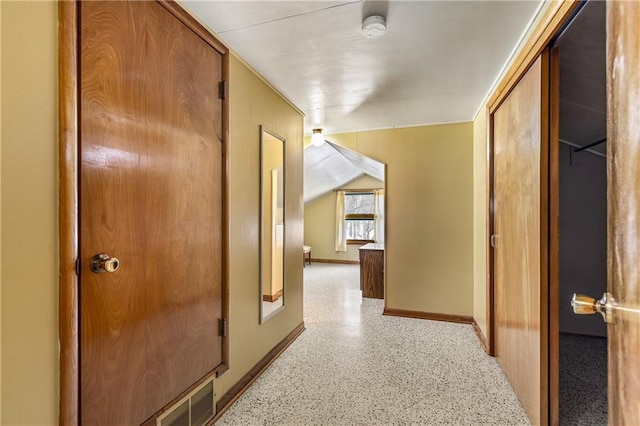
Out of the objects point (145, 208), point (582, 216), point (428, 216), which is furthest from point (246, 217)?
point (582, 216)

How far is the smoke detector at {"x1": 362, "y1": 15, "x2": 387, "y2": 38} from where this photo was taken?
Result: 1.43m

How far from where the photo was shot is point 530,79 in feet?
5.24

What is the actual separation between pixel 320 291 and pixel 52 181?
3.91m

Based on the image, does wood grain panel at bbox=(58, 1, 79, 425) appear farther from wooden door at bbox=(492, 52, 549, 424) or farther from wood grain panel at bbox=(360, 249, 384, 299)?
wood grain panel at bbox=(360, 249, 384, 299)

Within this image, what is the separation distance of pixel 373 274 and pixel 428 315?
106cm

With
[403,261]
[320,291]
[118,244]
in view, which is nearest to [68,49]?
[118,244]

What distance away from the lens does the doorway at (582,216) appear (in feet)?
5.40

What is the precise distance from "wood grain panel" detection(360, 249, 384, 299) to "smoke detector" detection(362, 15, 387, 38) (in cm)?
315

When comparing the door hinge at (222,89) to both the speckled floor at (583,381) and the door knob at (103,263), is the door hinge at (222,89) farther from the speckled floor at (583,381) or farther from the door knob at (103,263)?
the speckled floor at (583,381)

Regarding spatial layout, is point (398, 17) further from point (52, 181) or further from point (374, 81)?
point (52, 181)

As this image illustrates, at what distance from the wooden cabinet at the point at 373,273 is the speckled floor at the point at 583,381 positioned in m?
1.98

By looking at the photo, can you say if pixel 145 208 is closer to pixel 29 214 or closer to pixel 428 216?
pixel 29 214

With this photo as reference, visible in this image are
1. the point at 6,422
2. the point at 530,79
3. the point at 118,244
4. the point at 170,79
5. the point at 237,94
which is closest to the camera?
the point at 6,422

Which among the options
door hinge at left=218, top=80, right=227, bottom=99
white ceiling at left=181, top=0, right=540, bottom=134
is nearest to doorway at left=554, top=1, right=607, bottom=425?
white ceiling at left=181, top=0, right=540, bottom=134
